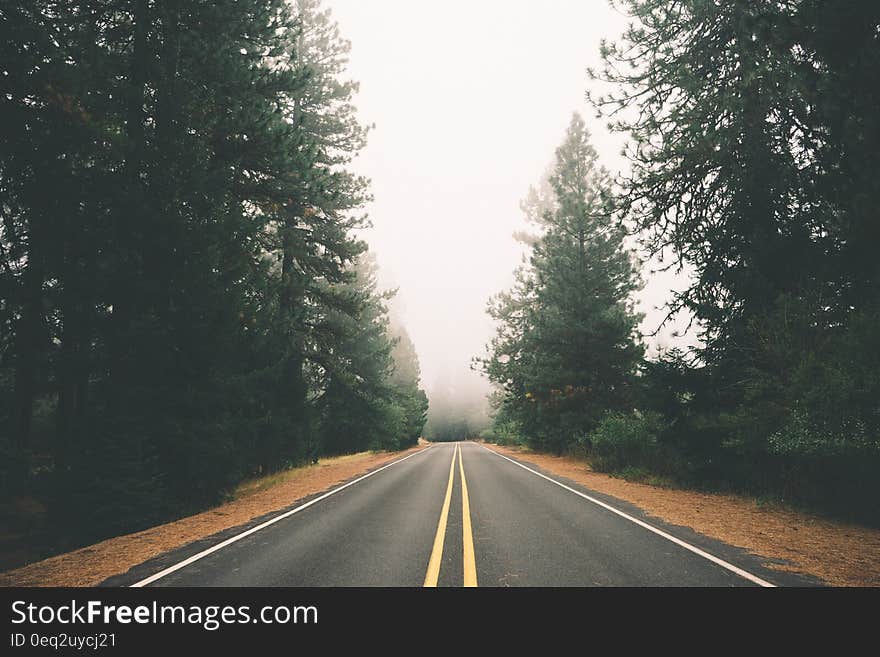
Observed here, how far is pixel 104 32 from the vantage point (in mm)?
10242

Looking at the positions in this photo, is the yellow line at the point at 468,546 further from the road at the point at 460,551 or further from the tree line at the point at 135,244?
the tree line at the point at 135,244

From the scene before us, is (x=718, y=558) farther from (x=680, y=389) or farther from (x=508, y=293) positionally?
(x=508, y=293)

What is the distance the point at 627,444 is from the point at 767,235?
9375 mm

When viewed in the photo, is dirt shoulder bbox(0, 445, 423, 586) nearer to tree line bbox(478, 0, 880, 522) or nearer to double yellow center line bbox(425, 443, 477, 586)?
double yellow center line bbox(425, 443, 477, 586)

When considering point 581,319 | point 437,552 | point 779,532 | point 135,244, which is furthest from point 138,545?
point 581,319

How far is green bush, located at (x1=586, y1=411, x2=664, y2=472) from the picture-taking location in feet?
48.0

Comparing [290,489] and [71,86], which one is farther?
[290,489]

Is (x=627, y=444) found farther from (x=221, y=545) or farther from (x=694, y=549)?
(x=221, y=545)

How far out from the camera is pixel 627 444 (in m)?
15.9

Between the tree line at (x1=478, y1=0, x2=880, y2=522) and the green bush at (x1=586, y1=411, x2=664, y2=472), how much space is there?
180mm
